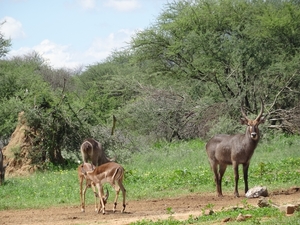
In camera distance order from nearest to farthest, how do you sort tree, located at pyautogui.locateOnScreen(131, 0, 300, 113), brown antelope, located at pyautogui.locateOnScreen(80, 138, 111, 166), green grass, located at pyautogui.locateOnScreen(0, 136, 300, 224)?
1. green grass, located at pyautogui.locateOnScreen(0, 136, 300, 224)
2. brown antelope, located at pyautogui.locateOnScreen(80, 138, 111, 166)
3. tree, located at pyautogui.locateOnScreen(131, 0, 300, 113)

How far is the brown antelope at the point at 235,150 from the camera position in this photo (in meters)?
13.8

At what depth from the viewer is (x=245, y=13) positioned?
100ft

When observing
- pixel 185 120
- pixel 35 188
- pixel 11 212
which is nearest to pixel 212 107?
pixel 185 120

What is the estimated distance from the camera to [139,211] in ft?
39.3

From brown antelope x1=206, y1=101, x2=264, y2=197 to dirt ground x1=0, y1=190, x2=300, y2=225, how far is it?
1.66 ft

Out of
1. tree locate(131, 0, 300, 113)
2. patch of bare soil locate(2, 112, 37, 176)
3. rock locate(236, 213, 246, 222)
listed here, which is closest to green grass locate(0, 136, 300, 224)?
patch of bare soil locate(2, 112, 37, 176)

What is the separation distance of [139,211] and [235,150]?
2.87 metres

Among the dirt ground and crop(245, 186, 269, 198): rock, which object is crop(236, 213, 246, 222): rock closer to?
the dirt ground

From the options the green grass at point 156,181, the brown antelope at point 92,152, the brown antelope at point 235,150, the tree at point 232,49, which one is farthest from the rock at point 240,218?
the tree at point 232,49

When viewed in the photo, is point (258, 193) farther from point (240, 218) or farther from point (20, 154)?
point (20, 154)

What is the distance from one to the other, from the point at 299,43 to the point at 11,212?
18461 mm

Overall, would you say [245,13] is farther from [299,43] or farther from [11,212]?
[11,212]

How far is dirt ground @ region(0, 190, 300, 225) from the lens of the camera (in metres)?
11.0

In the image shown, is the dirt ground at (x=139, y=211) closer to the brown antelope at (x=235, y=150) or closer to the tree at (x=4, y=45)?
the brown antelope at (x=235, y=150)
